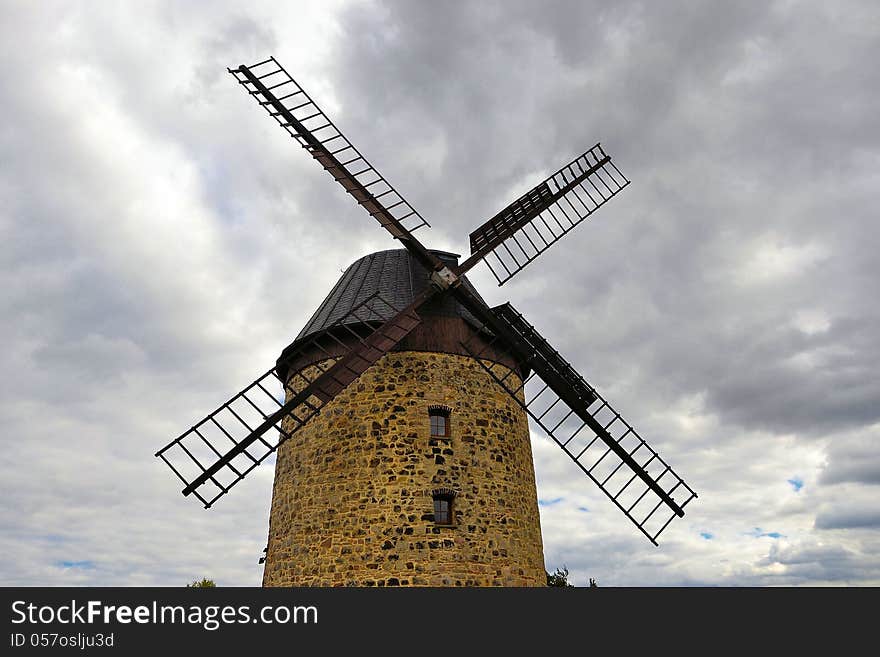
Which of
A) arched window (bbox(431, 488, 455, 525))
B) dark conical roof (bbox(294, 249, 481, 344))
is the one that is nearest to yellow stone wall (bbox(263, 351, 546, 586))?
arched window (bbox(431, 488, 455, 525))

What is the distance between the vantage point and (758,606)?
1049 centimetres

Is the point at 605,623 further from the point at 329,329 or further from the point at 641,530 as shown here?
the point at 329,329

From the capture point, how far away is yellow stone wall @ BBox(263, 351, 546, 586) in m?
14.1

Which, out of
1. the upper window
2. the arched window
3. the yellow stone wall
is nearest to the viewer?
the yellow stone wall

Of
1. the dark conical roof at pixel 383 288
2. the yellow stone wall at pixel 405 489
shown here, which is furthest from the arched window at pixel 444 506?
the dark conical roof at pixel 383 288

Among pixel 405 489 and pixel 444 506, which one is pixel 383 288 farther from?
pixel 444 506

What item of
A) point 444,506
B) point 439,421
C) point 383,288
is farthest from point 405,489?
point 383,288

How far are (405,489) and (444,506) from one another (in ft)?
3.10

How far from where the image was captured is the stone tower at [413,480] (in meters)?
14.1

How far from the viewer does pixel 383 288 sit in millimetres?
17078

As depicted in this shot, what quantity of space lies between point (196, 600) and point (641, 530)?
34.8ft

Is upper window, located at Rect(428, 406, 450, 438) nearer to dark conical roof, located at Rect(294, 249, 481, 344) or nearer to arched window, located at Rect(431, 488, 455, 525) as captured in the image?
arched window, located at Rect(431, 488, 455, 525)

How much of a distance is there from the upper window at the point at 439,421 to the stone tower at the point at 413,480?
0.08 feet

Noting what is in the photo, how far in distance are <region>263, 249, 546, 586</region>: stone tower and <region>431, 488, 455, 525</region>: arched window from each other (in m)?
0.02
